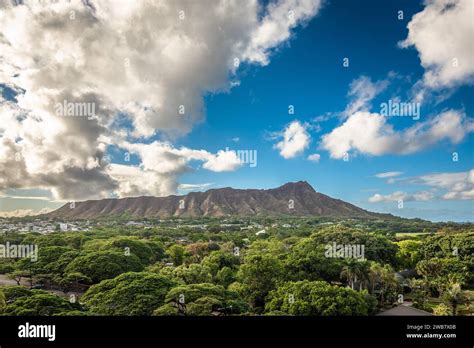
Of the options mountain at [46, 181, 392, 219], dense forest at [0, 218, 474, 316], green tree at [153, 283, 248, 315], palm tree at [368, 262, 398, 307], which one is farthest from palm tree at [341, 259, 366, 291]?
mountain at [46, 181, 392, 219]

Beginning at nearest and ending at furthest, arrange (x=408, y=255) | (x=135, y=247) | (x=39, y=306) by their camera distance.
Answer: (x=39, y=306)
(x=408, y=255)
(x=135, y=247)

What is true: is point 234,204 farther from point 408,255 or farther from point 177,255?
point 408,255

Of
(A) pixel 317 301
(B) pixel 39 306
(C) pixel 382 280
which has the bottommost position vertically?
(C) pixel 382 280

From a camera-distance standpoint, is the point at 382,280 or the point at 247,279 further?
the point at 382,280

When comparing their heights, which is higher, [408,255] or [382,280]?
[382,280]

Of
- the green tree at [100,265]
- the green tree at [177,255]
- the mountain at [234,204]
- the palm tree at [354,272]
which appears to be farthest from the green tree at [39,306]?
the mountain at [234,204]

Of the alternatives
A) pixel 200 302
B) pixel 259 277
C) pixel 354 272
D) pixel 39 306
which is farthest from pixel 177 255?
pixel 39 306

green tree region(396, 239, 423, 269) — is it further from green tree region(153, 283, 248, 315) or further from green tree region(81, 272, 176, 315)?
green tree region(81, 272, 176, 315)
